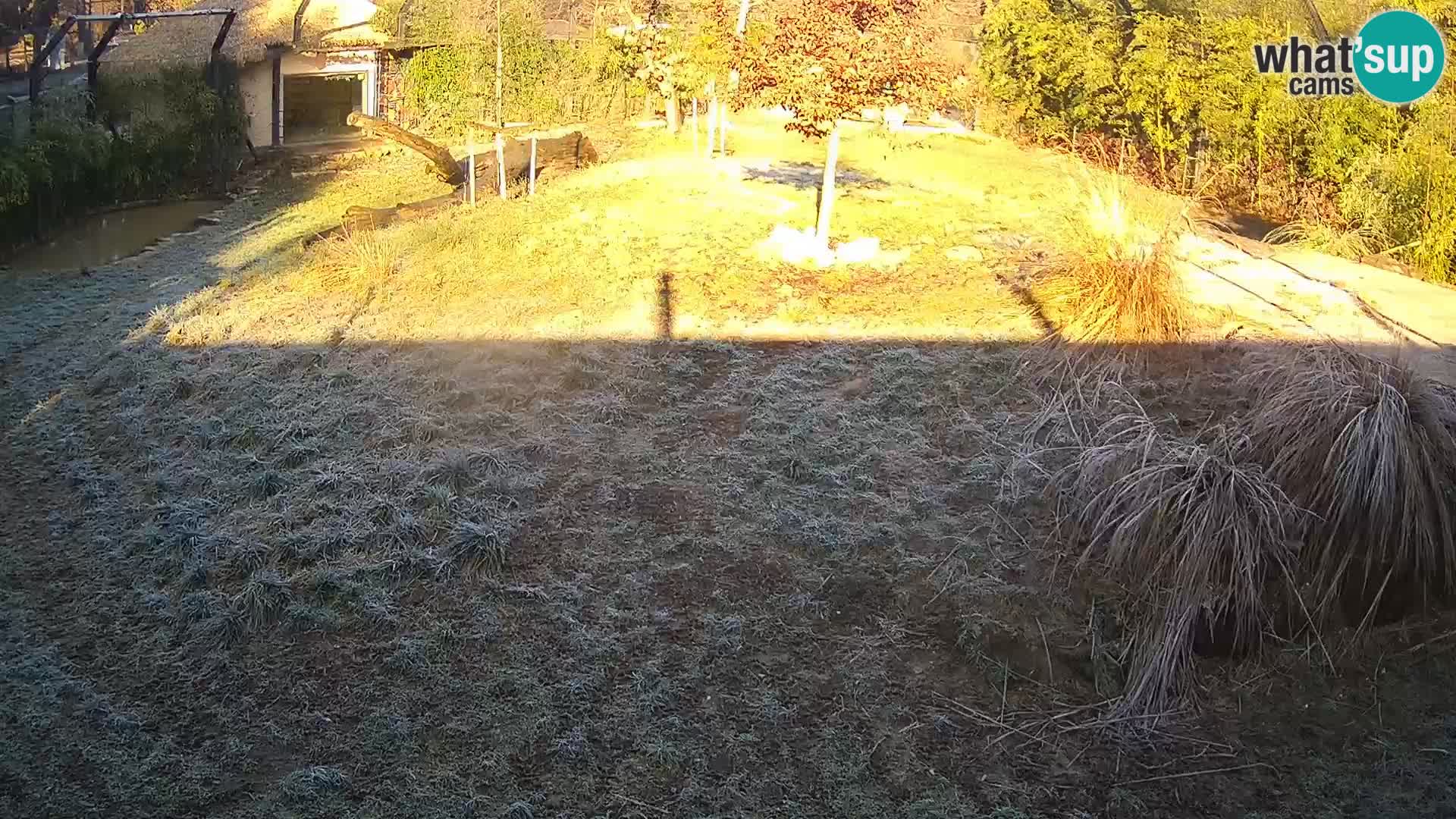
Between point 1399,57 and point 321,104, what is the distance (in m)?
19.2

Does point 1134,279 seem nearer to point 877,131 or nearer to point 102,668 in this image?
point 877,131

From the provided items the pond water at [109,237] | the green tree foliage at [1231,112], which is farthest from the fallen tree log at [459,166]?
the green tree foliage at [1231,112]

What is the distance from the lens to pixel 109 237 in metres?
12.9

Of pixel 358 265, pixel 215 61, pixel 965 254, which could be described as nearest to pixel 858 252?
pixel 965 254

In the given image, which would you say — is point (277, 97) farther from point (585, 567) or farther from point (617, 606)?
point (617, 606)

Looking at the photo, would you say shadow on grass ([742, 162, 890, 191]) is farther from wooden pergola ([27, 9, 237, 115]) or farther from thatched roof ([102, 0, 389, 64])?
Answer: thatched roof ([102, 0, 389, 64])

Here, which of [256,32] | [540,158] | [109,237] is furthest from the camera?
[256,32]

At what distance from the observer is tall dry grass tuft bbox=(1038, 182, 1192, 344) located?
722 cm

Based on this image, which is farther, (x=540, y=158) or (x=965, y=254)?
(x=540, y=158)

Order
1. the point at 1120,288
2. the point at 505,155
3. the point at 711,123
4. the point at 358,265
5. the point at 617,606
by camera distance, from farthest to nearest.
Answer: the point at 711,123
the point at 505,155
the point at 358,265
the point at 1120,288
the point at 617,606

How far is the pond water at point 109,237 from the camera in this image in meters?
11.6

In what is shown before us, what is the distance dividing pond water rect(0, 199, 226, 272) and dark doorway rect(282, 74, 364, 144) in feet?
23.2

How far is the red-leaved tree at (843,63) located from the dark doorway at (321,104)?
46.0ft

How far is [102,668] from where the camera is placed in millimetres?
4848
